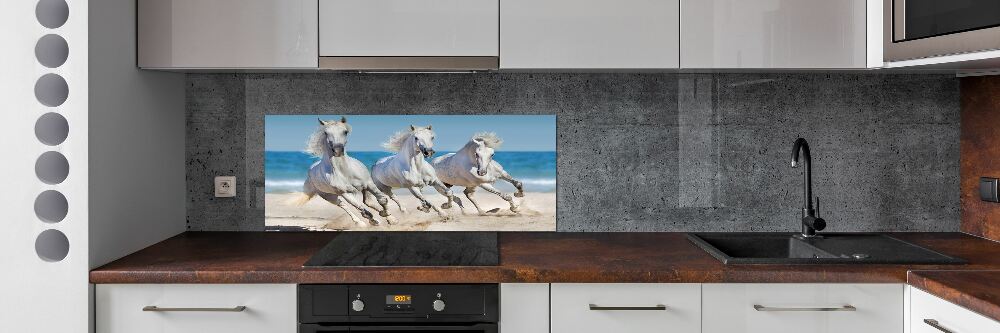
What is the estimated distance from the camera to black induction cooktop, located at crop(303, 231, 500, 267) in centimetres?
194

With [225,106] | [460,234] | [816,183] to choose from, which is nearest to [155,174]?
[225,106]

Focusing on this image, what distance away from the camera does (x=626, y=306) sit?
188cm

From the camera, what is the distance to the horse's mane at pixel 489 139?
8.32 feet

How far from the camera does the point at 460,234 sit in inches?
97.5

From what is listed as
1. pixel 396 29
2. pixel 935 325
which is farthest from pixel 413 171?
pixel 935 325

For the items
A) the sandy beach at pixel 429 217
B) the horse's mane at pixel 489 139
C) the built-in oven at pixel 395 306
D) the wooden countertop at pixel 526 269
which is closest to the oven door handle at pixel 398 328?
the built-in oven at pixel 395 306

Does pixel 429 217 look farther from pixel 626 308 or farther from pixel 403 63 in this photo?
pixel 626 308

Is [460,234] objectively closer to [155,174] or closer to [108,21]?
[155,174]

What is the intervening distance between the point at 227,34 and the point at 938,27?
6.55 feet

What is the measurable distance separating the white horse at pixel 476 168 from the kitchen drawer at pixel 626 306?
0.71m

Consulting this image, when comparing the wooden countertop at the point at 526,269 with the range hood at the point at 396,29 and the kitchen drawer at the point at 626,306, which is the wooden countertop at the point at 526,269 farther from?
the range hood at the point at 396,29
